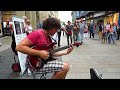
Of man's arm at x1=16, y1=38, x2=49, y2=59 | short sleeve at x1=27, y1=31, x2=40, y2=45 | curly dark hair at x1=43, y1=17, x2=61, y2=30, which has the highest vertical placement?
curly dark hair at x1=43, y1=17, x2=61, y2=30

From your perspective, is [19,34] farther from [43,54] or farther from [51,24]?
[43,54]

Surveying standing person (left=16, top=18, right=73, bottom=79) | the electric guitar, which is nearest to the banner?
the electric guitar

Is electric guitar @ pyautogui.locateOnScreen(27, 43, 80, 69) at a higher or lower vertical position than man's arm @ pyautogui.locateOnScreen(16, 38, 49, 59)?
lower

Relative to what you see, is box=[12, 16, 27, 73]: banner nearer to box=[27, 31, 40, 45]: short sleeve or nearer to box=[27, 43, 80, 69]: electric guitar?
box=[27, 43, 80, 69]: electric guitar

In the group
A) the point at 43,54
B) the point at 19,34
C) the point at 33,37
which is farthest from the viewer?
the point at 19,34

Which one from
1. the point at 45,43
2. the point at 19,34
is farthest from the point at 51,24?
the point at 19,34

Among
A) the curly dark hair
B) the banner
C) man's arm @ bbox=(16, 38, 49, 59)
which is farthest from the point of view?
the banner

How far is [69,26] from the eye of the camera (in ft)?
44.1

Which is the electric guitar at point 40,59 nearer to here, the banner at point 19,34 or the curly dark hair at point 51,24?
the curly dark hair at point 51,24

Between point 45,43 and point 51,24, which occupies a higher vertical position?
point 51,24

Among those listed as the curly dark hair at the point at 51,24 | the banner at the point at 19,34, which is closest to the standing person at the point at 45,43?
the curly dark hair at the point at 51,24
